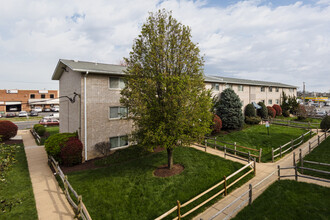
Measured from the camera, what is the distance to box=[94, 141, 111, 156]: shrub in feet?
48.1

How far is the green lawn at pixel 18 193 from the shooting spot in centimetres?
634

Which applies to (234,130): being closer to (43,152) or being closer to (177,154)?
(177,154)

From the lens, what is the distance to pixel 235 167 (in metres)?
11.6

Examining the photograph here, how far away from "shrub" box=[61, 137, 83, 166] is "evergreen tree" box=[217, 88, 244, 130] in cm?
1760

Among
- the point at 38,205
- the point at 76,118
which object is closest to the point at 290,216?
the point at 38,205

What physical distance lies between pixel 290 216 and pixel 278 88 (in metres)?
38.8

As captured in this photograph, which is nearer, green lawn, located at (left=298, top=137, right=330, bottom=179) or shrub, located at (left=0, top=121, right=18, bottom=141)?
green lawn, located at (left=298, top=137, right=330, bottom=179)

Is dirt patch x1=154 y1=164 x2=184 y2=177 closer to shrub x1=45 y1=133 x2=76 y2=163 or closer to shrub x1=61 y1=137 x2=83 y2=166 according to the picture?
shrub x1=61 y1=137 x2=83 y2=166

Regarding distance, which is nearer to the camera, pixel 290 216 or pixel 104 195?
pixel 290 216

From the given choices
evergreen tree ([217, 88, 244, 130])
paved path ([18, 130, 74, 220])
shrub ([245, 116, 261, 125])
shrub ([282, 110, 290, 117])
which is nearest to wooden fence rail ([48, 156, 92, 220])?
paved path ([18, 130, 74, 220])

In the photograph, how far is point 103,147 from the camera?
14812mm

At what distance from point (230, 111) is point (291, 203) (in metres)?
15.9

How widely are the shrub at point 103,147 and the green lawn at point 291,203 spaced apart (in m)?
11.6

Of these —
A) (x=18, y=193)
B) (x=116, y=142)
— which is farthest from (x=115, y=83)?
(x=18, y=193)
